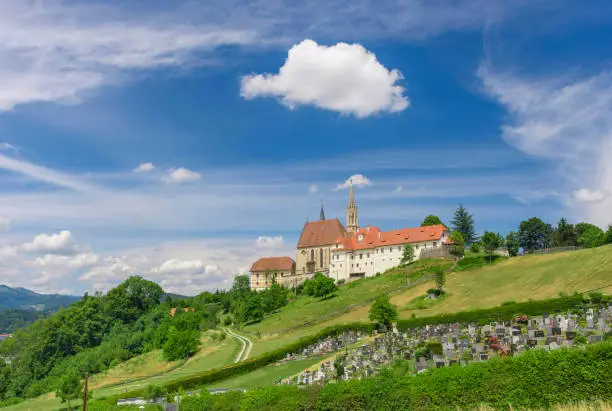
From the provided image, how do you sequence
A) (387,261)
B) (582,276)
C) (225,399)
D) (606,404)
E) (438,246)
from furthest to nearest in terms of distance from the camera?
(387,261), (438,246), (582,276), (225,399), (606,404)

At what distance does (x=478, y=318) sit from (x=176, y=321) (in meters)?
52.1

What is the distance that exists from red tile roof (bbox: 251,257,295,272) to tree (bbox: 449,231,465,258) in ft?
158

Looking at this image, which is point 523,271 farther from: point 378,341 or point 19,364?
point 19,364

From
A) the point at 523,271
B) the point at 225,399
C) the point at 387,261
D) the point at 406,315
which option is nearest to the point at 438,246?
the point at 387,261

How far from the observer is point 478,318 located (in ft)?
169

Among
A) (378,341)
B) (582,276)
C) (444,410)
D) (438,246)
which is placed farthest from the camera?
(438,246)

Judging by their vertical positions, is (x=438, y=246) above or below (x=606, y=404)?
above

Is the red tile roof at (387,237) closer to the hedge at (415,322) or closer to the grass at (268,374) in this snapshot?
the hedge at (415,322)

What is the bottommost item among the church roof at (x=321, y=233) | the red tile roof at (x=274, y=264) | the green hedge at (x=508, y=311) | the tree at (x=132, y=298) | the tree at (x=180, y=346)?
the tree at (x=180, y=346)

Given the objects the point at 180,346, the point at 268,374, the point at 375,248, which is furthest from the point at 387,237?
the point at 268,374

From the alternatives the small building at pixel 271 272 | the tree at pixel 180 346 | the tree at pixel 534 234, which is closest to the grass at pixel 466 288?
the tree at pixel 180 346

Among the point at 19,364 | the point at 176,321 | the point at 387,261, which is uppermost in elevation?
the point at 387,261

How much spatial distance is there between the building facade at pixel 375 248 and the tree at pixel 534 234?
18315 millimetres

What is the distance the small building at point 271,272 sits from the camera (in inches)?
5162
